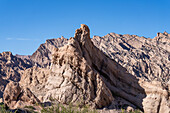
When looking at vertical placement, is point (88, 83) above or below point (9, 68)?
below

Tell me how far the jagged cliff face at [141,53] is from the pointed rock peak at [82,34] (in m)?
73.5

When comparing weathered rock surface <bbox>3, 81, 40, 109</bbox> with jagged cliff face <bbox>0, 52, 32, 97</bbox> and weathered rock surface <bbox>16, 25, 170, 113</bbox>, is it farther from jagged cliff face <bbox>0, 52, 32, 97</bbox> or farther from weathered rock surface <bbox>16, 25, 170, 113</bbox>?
jagged cliff face <bbox>0, 52, 32, 97</bbox>

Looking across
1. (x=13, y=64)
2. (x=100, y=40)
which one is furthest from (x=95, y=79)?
(x=100, y=40)

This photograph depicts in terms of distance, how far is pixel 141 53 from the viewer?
477 feet

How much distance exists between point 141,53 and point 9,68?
76.2 meters

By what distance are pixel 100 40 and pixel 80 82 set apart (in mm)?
144104

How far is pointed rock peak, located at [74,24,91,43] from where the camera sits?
35.6 metres

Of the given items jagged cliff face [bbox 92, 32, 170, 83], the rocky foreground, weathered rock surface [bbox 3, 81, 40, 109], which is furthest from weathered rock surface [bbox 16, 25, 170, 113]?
jagged cliff face [bbox 92, 32, 170, 83]

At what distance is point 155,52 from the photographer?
149875mm

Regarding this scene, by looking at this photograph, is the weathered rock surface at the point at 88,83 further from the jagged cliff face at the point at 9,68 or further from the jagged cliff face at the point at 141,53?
the jagged cliff face at the point at 141,53

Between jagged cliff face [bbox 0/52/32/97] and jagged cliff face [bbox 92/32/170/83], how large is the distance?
51.5 metres

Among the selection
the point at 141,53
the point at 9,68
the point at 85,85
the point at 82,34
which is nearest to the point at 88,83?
the point at 85,85

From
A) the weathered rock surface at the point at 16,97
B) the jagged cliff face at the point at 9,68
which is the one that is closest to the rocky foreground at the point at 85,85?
the weathered rock surface at the point at 16,97

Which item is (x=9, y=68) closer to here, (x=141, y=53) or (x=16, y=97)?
(x=141, y=53)
